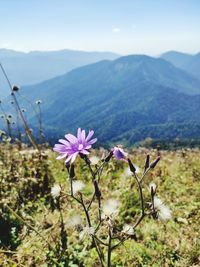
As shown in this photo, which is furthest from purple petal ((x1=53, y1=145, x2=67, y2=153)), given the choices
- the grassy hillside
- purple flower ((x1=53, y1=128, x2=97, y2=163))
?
the grassy hillside

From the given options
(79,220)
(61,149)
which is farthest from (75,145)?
(79,220)

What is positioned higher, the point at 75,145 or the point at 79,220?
the point at 75,145

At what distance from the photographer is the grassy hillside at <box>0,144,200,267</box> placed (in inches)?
187

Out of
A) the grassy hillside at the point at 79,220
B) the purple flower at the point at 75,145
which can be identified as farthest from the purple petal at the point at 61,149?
the grassy hillside at the point at 79,220

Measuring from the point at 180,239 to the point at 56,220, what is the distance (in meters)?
1.94

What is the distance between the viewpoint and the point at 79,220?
3.46 m

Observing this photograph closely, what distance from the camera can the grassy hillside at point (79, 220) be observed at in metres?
4.76

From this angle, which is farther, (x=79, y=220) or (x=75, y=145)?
(x=79, y=220)

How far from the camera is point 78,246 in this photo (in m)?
5.03

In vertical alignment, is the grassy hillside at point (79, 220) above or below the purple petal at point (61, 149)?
below

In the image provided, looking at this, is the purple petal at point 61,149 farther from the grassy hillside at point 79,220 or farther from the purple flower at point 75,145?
the grassy hillside at point 79,220

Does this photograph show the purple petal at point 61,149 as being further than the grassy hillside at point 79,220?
No

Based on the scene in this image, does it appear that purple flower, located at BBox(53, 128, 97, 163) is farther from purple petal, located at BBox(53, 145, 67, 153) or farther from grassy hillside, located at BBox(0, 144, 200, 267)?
grassy hillside, located at BBox(0, 144, 200, 267)

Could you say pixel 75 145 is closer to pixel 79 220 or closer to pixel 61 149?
pixel 61 149
